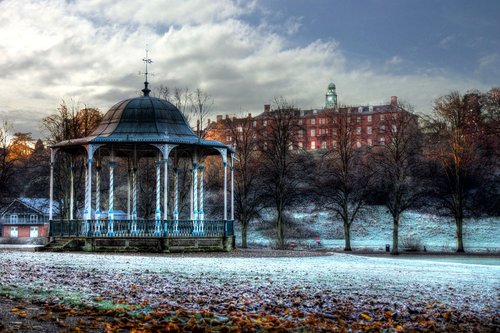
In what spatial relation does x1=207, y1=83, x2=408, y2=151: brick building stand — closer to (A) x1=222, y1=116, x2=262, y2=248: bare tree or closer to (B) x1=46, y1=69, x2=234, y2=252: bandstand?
(A) x1=222, y1=116, x2=262, y2=248: bare tree

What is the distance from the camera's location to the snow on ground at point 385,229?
69.6 metres

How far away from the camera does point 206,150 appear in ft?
132

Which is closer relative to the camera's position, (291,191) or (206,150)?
(206,150)

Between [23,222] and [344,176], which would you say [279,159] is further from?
[23,222]

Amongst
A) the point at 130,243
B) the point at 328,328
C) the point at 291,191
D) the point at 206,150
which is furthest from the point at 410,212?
the point at 328,328

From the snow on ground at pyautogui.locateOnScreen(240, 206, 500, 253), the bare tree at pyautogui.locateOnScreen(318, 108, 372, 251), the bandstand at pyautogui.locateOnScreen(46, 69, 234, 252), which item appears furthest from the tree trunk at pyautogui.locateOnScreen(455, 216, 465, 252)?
the bandstand at pyautogui.locateOnScreen(46, 69, 234, 252)

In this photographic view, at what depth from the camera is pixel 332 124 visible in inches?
2687

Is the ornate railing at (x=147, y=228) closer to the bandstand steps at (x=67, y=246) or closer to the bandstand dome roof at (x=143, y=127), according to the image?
the bandstand steps at (x=67, y=246)

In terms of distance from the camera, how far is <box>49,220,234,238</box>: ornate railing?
35.5 metres

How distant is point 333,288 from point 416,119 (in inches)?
2039

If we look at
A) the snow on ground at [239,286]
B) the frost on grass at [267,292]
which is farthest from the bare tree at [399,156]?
the frost on grass at [267,292]

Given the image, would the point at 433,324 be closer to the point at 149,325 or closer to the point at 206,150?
the point at 149,325

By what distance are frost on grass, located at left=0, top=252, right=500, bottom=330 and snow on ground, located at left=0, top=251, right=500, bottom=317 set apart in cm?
2

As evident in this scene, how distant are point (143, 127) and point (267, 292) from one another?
23053 millimetres
